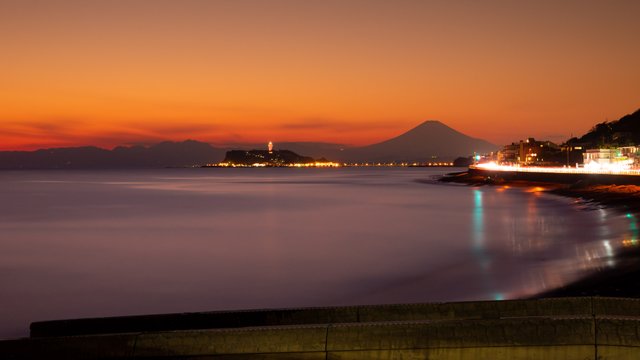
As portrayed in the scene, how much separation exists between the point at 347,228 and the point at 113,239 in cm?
1239

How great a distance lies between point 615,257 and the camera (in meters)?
18.4

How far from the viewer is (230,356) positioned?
525 cm

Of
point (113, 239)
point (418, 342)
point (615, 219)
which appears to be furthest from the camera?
point (615, 219)

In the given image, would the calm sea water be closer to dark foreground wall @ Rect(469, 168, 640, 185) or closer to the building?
dark foreground wall @ Rect(469, 168, 640, 185)

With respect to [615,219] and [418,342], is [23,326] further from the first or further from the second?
[615,219]

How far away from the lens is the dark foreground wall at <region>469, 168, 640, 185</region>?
53219mm

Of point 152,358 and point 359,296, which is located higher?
point 152,358

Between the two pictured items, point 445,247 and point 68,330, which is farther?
point 445,247

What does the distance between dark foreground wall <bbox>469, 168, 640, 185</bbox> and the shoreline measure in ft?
2.39

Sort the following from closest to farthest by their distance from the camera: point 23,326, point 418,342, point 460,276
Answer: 1. point 418,342
2. point 23,326
3. point 460,276

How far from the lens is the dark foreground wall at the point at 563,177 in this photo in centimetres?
5322

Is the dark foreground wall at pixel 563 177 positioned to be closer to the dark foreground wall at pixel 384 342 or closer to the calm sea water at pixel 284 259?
the calm sea water at pixel 284 259

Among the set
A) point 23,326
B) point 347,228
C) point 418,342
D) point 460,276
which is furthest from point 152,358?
point 347,228

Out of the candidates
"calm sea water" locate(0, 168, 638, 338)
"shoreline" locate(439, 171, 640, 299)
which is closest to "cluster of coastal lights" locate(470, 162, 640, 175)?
"shoreline" locate(439, 171, 640, 299)
